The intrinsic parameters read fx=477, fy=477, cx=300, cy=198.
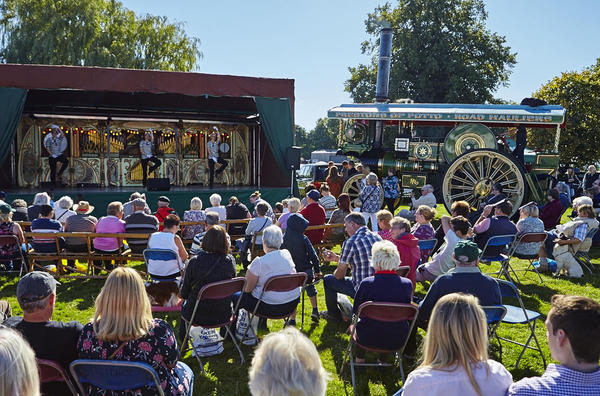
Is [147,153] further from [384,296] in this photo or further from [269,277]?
[384,296]

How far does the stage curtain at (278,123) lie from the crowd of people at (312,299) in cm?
465

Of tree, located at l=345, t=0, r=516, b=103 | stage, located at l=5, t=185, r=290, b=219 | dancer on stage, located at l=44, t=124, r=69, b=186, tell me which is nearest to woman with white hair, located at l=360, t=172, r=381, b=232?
stage, located at l=5, t=185, r=290, b=219

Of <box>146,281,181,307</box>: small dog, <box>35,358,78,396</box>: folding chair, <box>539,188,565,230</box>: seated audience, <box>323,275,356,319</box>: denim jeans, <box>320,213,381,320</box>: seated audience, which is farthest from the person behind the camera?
<box>539,188,565,230</box>: seated audience

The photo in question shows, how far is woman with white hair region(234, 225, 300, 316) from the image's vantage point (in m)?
4.26

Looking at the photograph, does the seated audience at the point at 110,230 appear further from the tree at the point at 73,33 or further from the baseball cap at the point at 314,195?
the tree at the point at 73,33

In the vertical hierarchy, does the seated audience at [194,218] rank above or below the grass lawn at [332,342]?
above

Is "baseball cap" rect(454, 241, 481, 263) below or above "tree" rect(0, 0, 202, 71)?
below

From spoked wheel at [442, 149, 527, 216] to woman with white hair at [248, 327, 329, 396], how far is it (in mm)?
9664

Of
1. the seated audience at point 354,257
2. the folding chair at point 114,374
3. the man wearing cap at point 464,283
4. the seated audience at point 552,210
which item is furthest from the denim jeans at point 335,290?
the seated audience at point 552,210

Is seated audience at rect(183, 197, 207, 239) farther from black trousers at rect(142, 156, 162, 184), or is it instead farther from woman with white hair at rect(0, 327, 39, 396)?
black trousers at rect(142, 156, 162, 184)

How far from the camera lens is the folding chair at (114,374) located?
2348 mm

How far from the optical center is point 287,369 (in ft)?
5.16

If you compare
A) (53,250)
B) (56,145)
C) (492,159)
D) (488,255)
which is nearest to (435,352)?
(488,255)

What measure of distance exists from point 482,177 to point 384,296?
312 inches
